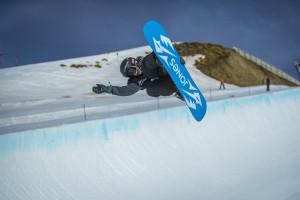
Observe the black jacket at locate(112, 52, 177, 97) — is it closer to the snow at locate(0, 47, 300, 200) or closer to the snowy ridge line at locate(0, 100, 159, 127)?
the snow at locate(0, 47, 300, 200)

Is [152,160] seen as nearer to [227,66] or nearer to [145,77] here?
[145,77]

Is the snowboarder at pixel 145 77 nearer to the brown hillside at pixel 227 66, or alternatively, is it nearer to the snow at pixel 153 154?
the snow at pixel 153 154

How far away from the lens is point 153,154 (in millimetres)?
9492

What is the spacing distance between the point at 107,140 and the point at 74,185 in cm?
174

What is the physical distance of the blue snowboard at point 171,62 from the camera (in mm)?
5081

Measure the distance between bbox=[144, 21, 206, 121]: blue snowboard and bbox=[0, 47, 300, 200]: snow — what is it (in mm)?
3713

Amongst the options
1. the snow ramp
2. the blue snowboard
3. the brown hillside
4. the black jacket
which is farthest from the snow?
the brown hillside

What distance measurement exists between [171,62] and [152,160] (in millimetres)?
4867

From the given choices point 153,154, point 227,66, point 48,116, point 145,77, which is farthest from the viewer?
point 227,66

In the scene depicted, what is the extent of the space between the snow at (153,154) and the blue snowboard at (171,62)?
12.2 feet

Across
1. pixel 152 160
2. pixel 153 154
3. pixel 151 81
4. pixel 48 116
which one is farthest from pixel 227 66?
pixel 151 81

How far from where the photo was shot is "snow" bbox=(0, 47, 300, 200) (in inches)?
277

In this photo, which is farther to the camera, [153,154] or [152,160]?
[153,154]

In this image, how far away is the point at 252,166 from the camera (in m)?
11.0
